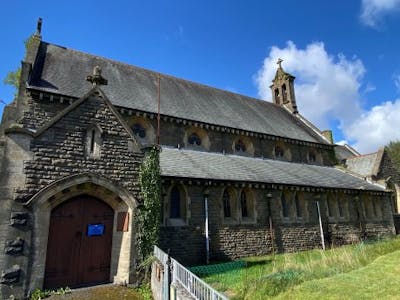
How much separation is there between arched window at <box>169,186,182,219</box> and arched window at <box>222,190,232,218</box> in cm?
238

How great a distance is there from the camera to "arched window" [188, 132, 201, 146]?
17.1 metres

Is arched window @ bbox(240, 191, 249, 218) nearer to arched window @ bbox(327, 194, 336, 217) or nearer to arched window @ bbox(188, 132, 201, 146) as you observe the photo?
arched window @ bbox(188, 132, 201, 146)

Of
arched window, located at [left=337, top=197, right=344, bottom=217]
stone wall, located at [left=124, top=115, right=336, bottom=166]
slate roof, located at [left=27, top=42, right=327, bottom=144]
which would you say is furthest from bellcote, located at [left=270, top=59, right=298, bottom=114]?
arched window, located at [left=337, top=197, right=344, bottom=217]

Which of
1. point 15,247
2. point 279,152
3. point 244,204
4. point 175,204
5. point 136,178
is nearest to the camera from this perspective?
point 15,247

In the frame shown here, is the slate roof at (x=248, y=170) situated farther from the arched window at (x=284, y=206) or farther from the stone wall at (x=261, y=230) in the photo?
the arched window at (x=284, y=206)

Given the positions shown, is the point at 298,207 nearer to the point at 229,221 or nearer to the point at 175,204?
the point at 229,221

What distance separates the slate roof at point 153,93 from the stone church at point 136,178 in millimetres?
123

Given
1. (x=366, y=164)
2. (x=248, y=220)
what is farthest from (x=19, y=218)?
(x=366, y=164)

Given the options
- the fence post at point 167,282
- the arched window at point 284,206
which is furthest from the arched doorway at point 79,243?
the arched window at point 284,206

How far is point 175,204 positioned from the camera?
41.0ft

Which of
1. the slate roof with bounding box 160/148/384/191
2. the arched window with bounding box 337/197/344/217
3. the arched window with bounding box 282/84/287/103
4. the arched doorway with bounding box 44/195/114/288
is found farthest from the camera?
the arched window with bounding box 282/84/287/103

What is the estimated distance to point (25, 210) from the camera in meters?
7.54

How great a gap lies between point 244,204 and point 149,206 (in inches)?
265

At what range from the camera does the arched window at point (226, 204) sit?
1374cm
